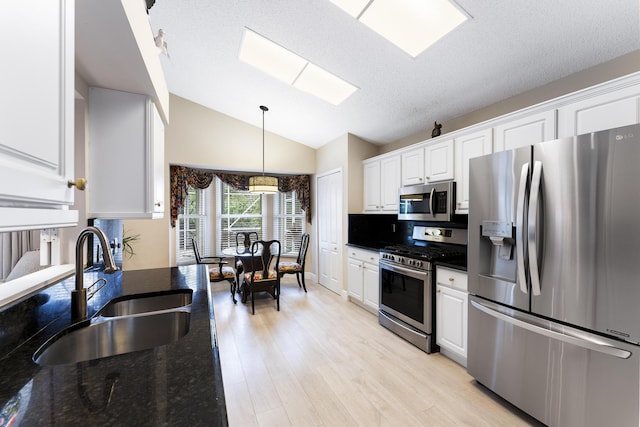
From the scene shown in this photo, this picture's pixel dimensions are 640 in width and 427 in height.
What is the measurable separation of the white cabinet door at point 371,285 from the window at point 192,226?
3136 mm

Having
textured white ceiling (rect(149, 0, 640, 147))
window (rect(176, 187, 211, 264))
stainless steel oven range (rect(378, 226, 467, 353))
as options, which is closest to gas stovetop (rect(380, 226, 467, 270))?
stainless steel oven range (rect(378, 226, 467, 353))

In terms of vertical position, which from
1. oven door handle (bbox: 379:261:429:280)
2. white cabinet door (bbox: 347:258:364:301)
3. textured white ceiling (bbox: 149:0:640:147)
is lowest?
white cabinet door (bbox: 347:258:364:301)

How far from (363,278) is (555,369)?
2280mm

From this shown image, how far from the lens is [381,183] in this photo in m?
3.75

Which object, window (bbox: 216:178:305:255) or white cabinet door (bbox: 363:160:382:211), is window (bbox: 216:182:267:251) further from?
white cabinet door (bbox: 363:160:382:211)

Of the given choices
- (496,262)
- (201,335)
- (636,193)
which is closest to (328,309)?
(496,262)

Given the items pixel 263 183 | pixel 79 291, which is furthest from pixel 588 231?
pixel 263 183

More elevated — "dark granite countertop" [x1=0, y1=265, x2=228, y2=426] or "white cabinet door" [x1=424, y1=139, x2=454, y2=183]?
"white cabinet door" [x1=424, y1=139, x2=454, y2=183]

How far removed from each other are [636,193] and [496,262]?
2.59 ft

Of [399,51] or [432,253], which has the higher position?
[399,51]

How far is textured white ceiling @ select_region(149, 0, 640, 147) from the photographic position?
5.77ft

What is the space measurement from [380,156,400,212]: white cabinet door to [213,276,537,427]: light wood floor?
1507mm

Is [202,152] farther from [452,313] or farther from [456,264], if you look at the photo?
[452,313]

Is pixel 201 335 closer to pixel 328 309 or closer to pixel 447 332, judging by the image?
pixel 447 332
